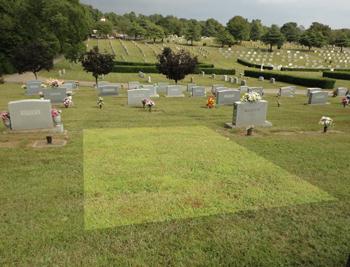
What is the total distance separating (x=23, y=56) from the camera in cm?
3444

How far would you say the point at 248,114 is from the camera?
48.2ft

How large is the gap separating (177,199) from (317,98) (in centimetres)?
1940

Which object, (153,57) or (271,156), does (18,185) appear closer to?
(271,156)

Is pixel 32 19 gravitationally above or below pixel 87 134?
above

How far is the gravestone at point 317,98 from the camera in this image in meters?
23.1

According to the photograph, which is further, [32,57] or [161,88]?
[32,57]

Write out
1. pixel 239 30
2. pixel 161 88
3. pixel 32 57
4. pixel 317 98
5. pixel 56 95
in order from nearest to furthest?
pixel 56 95, pixel 317 98, pixel 161 88, pixel 32 57, pixel 239 30

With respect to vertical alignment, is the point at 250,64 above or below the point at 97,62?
below

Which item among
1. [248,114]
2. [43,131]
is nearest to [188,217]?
[43,131]

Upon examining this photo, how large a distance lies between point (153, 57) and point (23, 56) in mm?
38471

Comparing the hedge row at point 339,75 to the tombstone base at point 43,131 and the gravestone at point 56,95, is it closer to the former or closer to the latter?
the gravestone at point 56,95

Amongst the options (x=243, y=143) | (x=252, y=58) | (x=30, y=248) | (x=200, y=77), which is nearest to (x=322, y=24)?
(x=252, y=58)

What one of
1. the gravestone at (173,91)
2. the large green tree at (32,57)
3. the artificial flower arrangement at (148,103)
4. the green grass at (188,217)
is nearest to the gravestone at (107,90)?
the gravestone at (173,91)

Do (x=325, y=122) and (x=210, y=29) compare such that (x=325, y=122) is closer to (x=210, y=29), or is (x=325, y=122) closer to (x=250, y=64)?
(x=250, y=64)
